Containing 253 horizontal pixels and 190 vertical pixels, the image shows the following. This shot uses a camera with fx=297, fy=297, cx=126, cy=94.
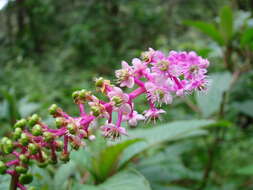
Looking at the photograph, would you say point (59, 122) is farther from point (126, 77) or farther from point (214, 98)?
point (214, 98)

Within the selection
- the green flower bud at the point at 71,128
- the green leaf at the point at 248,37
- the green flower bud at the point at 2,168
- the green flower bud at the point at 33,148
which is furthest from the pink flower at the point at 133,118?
the green leaf at the point at 248,37

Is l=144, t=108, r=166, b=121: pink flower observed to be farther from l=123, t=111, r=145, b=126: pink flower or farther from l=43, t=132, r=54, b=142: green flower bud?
l=43, t=132, r=54, b=142: green flower bud

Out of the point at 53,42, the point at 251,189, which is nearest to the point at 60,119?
the point at 251,189

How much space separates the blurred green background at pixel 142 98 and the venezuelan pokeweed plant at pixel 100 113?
24cm

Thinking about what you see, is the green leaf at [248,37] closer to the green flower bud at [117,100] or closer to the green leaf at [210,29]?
the green leaf at [210,29]

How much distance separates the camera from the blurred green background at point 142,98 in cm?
167

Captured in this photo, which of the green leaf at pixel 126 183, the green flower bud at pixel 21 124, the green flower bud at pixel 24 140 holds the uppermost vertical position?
the green flower bud at pixel 21 124

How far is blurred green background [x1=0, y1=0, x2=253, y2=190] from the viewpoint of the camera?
167cm

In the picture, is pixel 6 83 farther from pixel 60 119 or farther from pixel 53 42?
pixel 60 119

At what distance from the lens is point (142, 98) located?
2.52 metres

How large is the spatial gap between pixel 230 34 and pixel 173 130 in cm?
119

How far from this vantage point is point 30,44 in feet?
21.8

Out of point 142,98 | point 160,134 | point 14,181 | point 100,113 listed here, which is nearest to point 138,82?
point 100,113

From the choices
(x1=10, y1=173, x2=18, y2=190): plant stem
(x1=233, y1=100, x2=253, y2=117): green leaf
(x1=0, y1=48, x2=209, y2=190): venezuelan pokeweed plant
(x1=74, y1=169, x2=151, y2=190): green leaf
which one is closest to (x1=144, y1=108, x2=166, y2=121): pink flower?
(x1=0, y1=48, x2=209, y2=190): venezuelan pokeweed plant
